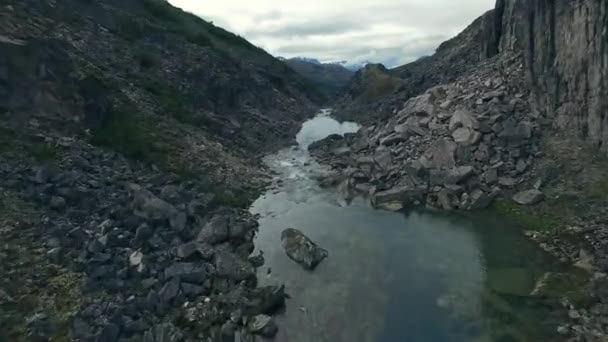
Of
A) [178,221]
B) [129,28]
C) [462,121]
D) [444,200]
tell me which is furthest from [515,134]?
[129,28]

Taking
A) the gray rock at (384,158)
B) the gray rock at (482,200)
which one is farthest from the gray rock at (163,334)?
the gray rock at (384,158)

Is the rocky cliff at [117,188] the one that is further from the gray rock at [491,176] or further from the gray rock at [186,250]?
the gray rock at [491,176]

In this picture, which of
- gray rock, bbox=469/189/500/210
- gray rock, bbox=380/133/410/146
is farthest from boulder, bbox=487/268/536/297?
gray rock, bbox=380/133/410/146

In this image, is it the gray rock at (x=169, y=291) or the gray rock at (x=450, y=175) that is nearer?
the gray rock at (x=169, y=291)

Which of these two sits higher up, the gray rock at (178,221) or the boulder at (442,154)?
the boulder at (442,154)

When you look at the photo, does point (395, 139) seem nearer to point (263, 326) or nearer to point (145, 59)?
point (263, 326)

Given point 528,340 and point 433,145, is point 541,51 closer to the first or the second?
point 433,145
